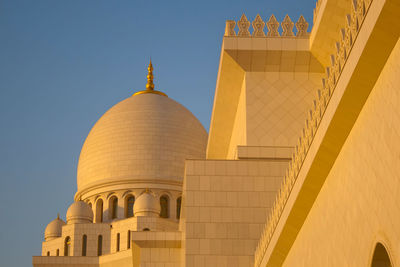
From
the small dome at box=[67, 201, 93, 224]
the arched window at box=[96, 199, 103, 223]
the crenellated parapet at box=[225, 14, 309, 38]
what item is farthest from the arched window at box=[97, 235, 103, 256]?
the crenellated parapet at box=[225, 14, 309, 38]

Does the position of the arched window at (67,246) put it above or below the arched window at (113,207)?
below

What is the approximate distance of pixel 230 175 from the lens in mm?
13570

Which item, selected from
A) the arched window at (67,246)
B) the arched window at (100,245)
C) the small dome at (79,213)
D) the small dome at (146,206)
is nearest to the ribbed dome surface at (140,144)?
the small dome at (79,213)

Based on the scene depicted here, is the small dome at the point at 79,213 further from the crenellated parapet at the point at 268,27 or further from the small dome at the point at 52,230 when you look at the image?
the crenellated parapet at the point at 268,27

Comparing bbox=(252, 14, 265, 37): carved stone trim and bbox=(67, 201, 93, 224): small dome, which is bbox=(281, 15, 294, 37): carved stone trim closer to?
bbox=(252, 14, 265, 37): carved stone trim

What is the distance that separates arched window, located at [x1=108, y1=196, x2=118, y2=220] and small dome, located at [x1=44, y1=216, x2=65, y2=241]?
2945mm

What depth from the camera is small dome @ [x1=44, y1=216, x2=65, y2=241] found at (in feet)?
110

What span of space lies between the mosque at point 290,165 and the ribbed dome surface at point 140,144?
252cm

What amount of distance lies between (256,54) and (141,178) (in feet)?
63.8

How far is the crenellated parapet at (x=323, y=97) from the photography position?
657 cm

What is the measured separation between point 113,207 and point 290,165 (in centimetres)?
2470

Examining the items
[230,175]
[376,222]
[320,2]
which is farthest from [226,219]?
[376,222]

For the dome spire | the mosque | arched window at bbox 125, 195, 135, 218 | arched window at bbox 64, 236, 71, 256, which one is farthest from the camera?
the dome spire

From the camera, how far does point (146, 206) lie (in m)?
30.9
